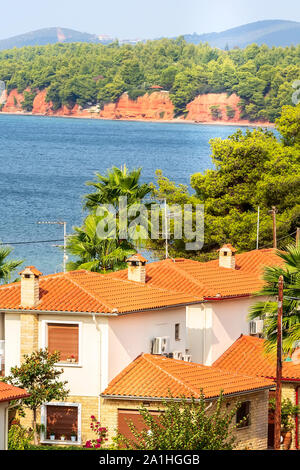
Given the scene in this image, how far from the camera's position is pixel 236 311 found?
99.7ft

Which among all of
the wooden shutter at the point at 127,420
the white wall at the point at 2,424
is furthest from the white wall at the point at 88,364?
the white wall at the point at 2,424

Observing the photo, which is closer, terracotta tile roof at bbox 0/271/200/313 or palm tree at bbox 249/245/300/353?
palm tree at bbox 249/245/300/353

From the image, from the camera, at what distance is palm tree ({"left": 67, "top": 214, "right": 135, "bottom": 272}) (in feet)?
120

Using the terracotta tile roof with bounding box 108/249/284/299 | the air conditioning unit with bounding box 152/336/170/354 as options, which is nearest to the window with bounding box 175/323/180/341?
the air conditioning unit with bounding box 152/336/170/354

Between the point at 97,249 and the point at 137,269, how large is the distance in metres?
7.79

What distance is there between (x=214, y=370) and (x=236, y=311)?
4927mm

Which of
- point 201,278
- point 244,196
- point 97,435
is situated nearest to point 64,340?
point 97,435

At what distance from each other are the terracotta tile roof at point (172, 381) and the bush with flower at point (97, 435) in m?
0.72

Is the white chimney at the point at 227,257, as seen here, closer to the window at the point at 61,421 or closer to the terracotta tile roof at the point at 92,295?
the terracotta tile roof at the point at 92,295

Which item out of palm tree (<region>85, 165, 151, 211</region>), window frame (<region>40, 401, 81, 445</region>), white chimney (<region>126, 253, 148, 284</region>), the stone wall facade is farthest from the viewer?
palm tree (<region>85, 165, 151, 211</region>)

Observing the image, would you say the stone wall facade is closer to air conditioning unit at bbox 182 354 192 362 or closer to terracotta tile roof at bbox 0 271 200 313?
terracotta tile roof at bbox 0 271 200 313

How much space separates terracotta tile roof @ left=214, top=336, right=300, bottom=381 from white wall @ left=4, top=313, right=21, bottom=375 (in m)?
6.16

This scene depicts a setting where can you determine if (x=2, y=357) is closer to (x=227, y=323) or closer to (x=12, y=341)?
(x=12, y=341)
